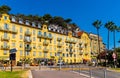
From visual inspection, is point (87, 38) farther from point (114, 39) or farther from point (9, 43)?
point (9, 43)

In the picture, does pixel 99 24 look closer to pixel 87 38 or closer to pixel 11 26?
pixel 87 38

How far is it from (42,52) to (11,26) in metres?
21.3

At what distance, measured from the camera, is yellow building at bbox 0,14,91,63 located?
105 metres

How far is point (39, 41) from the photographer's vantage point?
122250mm

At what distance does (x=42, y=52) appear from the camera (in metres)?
123

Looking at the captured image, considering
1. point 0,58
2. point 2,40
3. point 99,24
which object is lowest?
point 0,58

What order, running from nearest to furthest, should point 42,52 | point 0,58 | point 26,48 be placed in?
point 0,58, point 26,48, point 42,52

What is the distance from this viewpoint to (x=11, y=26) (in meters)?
107

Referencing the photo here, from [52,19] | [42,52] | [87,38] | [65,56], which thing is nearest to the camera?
[42,52]

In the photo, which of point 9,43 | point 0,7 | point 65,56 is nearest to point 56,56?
point 65,56

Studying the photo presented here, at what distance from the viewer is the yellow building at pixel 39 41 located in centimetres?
10519

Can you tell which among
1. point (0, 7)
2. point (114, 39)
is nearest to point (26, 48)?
point (0, 7)

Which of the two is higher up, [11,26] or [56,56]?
[11,26]

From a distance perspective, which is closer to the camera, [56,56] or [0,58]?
[0,58]
